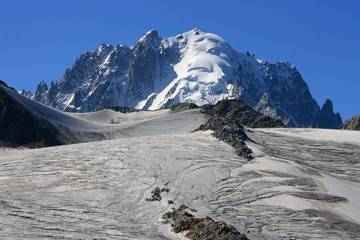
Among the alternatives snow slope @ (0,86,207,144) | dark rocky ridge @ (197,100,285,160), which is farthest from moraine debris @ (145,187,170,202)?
snow slope @ (0,86,207,144)

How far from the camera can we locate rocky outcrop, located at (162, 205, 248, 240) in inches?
1166

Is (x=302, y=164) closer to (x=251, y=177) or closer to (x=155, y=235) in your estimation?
(x=251, y=177)

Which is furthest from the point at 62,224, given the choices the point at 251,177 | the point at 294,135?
Result: the point at 294,135

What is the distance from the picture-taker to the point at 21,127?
8412 centimetres

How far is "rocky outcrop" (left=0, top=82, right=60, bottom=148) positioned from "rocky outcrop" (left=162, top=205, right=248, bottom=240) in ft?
162

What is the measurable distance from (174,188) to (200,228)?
13460 millimetres

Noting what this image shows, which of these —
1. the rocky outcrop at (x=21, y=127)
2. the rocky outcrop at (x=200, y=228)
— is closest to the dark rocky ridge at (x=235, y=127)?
the rocky outcrop at (x=200, y=228)

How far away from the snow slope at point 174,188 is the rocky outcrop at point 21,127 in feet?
78.2

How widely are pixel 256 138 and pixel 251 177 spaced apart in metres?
19.5

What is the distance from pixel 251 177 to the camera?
49.0 metres

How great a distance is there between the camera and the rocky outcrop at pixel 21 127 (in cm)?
8131

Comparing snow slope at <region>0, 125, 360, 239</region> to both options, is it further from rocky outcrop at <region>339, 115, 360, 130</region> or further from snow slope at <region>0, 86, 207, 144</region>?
snow slope at <region>0, 86, 207, 144</region>

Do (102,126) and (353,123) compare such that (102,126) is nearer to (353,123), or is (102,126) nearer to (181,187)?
(353,123)

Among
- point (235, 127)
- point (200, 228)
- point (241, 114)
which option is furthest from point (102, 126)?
point (200, 228)
